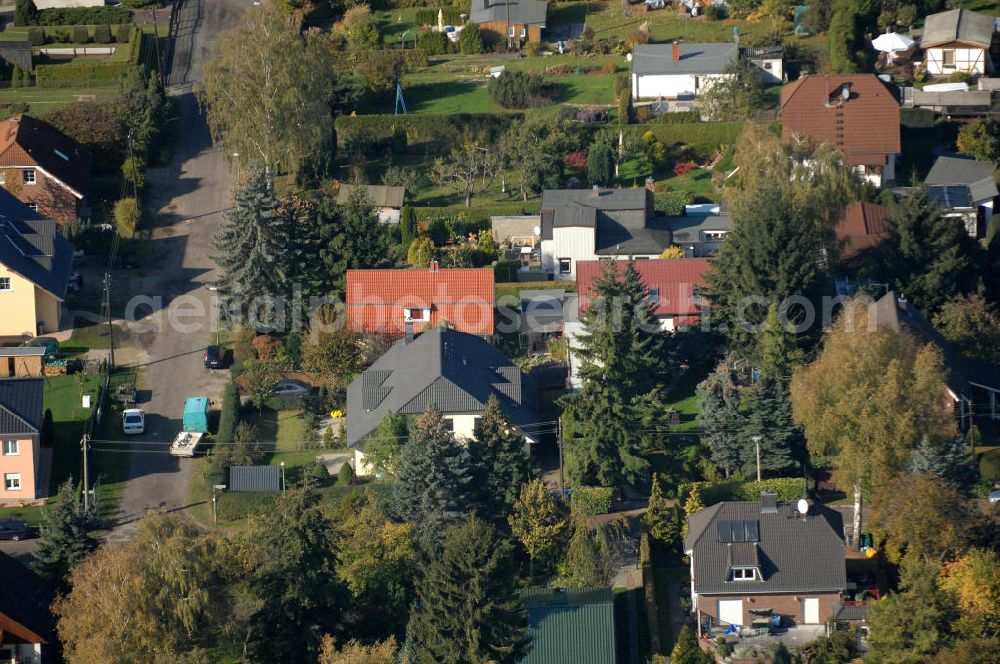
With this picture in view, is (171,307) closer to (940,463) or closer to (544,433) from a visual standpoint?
(544,433)

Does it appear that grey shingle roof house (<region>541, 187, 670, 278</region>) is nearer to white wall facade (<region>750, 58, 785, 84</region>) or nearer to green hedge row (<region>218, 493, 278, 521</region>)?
white wall facade (<region>750, 58, 785, 84</region>)

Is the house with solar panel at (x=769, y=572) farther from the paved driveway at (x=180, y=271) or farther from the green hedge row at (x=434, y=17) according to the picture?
the green hedge row at (x=434, y=17)

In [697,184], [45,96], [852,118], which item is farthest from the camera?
[45,96]

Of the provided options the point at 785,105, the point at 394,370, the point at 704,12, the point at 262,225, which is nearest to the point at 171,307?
the point at 262,225

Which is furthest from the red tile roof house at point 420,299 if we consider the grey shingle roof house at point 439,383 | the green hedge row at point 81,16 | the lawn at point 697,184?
the green hedge row at point 81,16

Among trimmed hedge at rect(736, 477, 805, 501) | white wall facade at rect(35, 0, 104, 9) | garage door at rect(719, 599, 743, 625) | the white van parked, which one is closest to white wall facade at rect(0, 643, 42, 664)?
the white van parked

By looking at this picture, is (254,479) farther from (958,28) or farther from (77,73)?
(958,28)

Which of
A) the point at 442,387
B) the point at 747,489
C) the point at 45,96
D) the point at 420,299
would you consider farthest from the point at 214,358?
the point at 45,96
